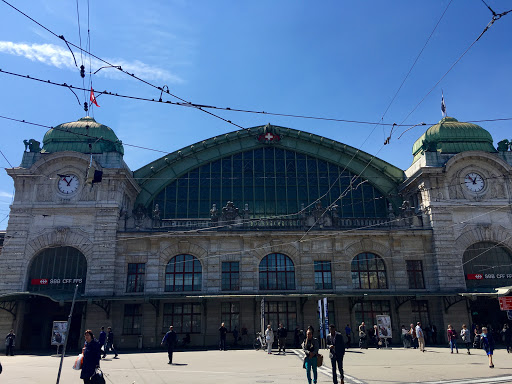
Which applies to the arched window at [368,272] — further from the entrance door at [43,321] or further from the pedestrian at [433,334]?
the entrance door at [43,321]

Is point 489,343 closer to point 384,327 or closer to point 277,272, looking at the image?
point 384,327

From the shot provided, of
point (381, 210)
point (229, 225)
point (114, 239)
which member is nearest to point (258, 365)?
point (229, 225)

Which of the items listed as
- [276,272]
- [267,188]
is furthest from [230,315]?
[267,188]

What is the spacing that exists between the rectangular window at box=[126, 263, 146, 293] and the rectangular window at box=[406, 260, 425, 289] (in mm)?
20286

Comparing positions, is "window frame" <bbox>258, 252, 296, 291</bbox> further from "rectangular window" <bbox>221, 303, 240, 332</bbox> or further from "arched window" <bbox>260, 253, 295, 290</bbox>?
"rectangular window" <bbox>221, 303, 240, 332</bbox>

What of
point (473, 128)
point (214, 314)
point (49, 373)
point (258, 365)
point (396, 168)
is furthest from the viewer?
point (396, 168)

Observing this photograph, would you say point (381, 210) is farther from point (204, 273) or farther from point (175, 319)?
point (175, 319)

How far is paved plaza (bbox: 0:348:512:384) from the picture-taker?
14.2m

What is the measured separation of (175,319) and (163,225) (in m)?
7.09

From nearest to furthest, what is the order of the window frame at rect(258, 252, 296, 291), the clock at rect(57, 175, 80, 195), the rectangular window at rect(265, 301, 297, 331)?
the rectangular window at rect(265, 301, 297, 331) < the window frame at rect(258, 252, 296, 291) < the clock at rect(57, 175, 80, 195)

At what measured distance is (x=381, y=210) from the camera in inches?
1485

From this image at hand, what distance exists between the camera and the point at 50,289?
30.4 meters

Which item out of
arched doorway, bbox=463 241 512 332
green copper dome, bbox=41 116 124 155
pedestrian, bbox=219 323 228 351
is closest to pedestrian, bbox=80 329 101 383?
pedestrian, bbox=219 323 228 351

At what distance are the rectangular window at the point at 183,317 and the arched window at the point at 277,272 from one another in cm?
529
